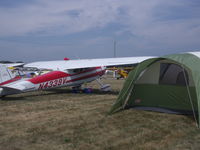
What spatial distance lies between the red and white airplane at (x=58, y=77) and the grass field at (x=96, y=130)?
10.8ft

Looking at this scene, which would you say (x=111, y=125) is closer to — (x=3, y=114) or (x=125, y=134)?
(x=125, y=134)

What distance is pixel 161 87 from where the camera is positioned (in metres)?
7.80

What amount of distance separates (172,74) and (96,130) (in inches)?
135

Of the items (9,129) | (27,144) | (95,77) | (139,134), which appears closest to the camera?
(27,144)

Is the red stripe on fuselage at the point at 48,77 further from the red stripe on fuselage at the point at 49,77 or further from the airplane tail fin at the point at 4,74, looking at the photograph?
the airplane tail fin at the point at 4,74

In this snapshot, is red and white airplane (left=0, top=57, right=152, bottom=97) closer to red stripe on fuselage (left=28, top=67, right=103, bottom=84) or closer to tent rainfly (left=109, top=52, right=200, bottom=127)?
red stripe on fuselage (left=28, top=67, right=103, bottom=84)

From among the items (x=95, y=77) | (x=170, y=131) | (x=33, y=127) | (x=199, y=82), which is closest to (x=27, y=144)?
(x=33, y=127)

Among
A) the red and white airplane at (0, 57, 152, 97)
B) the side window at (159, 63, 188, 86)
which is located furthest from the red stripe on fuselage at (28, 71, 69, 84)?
the side window at (159, 63, 188, 86)

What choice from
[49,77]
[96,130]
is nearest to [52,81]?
[49,77]

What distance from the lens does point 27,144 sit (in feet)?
15.5

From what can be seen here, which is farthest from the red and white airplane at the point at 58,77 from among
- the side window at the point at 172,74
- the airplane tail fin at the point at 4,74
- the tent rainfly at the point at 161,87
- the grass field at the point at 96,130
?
the side window at the point at 172,74

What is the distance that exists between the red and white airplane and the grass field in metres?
3.28

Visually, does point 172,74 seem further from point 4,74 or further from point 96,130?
point 4,74

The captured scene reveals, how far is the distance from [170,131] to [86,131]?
1978 millimetres
